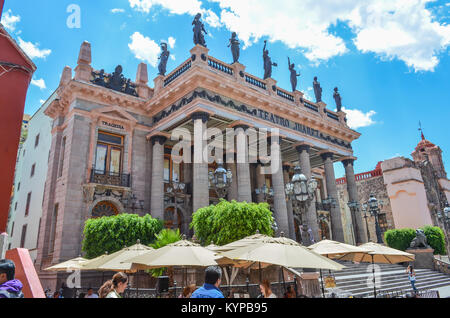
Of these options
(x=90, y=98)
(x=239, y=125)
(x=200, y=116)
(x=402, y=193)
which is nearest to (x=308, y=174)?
(x=239, y=125)

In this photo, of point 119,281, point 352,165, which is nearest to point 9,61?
point 119,281

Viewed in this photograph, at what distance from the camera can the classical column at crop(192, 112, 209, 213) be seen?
57.2ft

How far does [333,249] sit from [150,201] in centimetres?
1294

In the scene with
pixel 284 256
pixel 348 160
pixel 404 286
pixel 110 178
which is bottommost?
pixel 404 286

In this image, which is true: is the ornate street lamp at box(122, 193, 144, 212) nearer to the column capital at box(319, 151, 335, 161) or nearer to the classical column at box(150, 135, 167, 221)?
the classical column at box(150, 135, 167, 221)

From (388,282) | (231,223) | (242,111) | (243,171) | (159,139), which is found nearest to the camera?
(231,223)

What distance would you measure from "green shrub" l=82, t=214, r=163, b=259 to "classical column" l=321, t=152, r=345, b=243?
1484cm

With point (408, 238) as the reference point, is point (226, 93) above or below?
above

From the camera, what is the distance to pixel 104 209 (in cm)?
1919

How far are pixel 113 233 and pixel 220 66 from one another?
12.0 meters

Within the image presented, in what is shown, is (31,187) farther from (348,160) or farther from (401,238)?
(401,238)

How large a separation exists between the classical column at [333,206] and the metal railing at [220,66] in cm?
1120

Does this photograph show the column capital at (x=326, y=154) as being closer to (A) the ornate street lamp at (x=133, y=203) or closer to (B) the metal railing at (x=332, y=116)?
(B) the metal railing at (x=332, y=116)
